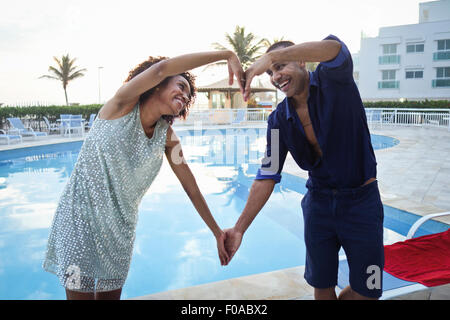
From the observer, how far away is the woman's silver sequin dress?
165 cm

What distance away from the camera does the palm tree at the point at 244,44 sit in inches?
1350

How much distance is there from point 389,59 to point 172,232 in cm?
4558

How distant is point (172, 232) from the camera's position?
5.79 metres

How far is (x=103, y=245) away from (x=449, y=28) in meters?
48.5

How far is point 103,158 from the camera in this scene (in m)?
1.64

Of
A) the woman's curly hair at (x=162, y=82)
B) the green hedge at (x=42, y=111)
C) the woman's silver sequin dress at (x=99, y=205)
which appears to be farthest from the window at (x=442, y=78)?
the woman's silver sequin dress at (x=99, y=205)

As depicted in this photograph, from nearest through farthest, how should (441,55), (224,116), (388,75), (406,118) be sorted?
(406,118) < (224,116) < (441,55) < (388,75)

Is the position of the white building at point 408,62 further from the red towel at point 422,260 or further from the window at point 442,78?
the red towel at point 422,260

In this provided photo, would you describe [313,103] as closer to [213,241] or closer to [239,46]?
[213,241]

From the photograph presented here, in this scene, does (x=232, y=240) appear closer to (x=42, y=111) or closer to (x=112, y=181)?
(x=112, y=181)

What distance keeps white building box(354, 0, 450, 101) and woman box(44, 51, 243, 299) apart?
1808 inches

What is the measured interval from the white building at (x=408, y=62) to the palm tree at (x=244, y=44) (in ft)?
58.7

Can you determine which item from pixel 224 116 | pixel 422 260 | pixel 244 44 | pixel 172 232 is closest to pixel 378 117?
pixel 224 116
